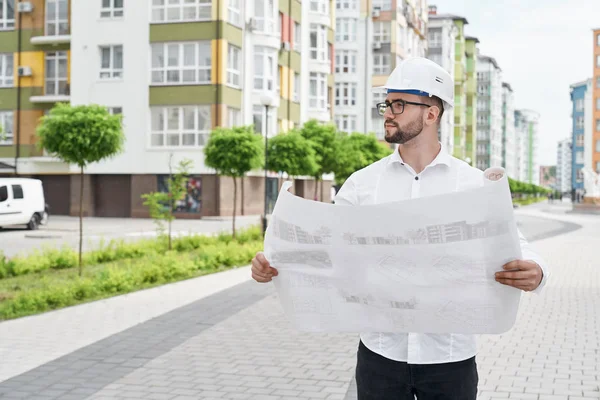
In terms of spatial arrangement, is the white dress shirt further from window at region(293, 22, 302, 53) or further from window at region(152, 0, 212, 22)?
window at region(293, 22, 302, 53)

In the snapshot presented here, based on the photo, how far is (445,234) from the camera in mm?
2812

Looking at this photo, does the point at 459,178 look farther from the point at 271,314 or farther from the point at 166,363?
the point at 271,314

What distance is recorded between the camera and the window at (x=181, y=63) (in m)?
42.0

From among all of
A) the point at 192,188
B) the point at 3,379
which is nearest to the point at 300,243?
the point at 3,379

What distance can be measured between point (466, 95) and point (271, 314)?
107m

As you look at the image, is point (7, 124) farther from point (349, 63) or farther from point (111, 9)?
point (349, 63)

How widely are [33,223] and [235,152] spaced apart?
9005 millimetres

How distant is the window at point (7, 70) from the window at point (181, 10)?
27.7 ft

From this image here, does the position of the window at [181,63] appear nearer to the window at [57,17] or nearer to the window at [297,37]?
the window at [57,17]

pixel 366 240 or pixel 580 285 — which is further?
pixel 580 285

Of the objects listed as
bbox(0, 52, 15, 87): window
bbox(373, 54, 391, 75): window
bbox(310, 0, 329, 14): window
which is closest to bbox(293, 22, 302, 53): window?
bbox(310, 0, 329, 14): window

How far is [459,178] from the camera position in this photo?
3.14 m

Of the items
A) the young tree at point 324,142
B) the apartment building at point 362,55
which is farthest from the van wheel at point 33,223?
the apartment building at point 362,55

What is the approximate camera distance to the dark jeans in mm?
3027
